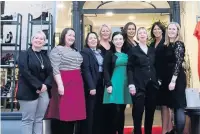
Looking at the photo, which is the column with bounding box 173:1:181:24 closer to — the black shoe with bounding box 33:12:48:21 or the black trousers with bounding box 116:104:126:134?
the black shoe with bounding box 33:12:48:21

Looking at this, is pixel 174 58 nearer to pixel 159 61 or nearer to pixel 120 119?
pixel 159 61

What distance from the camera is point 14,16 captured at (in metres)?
5.25

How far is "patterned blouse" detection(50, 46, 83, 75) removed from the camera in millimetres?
3377

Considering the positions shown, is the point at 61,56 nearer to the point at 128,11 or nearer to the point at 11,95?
the point at 11,95

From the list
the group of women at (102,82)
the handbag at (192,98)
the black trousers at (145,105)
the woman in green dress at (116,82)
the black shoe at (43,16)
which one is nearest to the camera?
the group of women at (102,82)

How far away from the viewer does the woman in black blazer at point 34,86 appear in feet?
10.5

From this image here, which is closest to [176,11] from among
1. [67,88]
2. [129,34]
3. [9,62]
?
[129,34]

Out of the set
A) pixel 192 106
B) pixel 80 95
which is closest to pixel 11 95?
pixel 80 95

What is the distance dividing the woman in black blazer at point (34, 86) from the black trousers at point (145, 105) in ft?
3.42

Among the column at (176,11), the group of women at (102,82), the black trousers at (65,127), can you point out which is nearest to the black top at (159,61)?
the group of women at (102,82)

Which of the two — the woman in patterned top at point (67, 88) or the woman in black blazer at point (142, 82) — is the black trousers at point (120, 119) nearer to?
the woman in black blazer at point (142, 82)

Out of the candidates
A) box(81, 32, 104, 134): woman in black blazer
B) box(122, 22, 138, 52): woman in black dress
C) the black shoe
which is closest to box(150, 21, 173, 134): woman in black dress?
box(122, 22, 138, 52): woman in black dress

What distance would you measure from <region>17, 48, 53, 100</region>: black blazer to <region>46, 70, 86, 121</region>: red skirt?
0.19m

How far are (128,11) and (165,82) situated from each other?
300 centimetres
